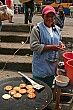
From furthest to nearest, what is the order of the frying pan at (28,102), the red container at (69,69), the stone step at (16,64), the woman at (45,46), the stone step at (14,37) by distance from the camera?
1. the stone step at (14,37)
2. the stone step at (16,64)
3. the woman at (45,46)
4. the red container at (69,69)
5. the frying pan at (28,102)

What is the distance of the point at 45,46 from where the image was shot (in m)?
2.76

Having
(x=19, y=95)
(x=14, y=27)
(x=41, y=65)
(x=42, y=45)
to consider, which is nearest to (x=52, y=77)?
(x=41, y=65)

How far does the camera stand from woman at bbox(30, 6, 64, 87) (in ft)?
9.03

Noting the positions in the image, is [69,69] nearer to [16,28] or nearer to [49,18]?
[49,18]

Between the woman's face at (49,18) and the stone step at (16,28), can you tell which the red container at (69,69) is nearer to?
the woman's face at (49,18)

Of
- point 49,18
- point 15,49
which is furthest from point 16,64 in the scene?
point 49,18

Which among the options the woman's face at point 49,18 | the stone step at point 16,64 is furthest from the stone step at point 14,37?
the woman's face at point 49,18

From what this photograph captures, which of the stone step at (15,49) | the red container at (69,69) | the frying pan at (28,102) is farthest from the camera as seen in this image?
the stone step at (15,49)

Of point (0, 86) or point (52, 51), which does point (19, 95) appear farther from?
point (52, 51)

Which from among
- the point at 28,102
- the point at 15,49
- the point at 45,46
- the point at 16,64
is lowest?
the point at 16,64

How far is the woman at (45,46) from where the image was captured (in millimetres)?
2752

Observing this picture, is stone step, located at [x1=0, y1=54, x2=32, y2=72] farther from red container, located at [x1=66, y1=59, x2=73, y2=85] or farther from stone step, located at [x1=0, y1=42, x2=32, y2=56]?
red container, located at [x1=66, y1=59, x2=73, y2=85]

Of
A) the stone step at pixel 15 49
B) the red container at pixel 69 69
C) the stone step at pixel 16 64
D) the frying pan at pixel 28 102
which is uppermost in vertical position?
the red container at pixel 69 69

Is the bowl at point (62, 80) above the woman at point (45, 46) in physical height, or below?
below
